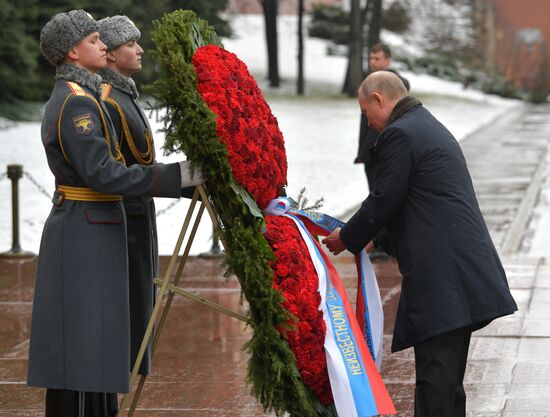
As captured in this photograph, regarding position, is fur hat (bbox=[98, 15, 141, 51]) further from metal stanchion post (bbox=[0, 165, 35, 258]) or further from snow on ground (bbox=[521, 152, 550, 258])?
snow on ground (bbox=[521, 152, 550, 258])

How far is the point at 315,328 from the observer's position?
4.86 m

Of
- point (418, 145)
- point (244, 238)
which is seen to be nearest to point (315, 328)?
point (244, 238)

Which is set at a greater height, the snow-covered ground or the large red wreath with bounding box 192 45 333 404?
the large red wreath with bounding box 192 45 333 404

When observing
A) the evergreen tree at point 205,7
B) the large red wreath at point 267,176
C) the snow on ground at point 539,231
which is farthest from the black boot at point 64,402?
the evergreen tree at point 205,7

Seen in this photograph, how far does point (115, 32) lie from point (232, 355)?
9.19 feet

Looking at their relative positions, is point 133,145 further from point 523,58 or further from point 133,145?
point 523,58

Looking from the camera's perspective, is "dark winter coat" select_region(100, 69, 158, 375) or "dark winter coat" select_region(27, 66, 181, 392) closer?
"dark winter coat" select_region(27, 66, 181, 392)

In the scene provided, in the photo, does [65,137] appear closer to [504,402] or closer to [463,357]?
[463,357]

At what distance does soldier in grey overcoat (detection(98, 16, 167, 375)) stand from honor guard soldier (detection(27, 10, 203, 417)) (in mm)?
296

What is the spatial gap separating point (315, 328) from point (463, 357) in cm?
74

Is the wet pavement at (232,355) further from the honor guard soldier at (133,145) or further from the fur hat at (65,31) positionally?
the fur hat at (65,31)

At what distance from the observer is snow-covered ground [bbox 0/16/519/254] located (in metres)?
14.3

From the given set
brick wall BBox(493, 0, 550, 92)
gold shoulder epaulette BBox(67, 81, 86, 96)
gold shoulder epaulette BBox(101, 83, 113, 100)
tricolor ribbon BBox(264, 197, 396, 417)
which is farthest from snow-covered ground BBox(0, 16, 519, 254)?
gold shoulder epaulette BBox(67, 81, 86, 96)

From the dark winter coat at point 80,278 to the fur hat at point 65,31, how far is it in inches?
4.0
